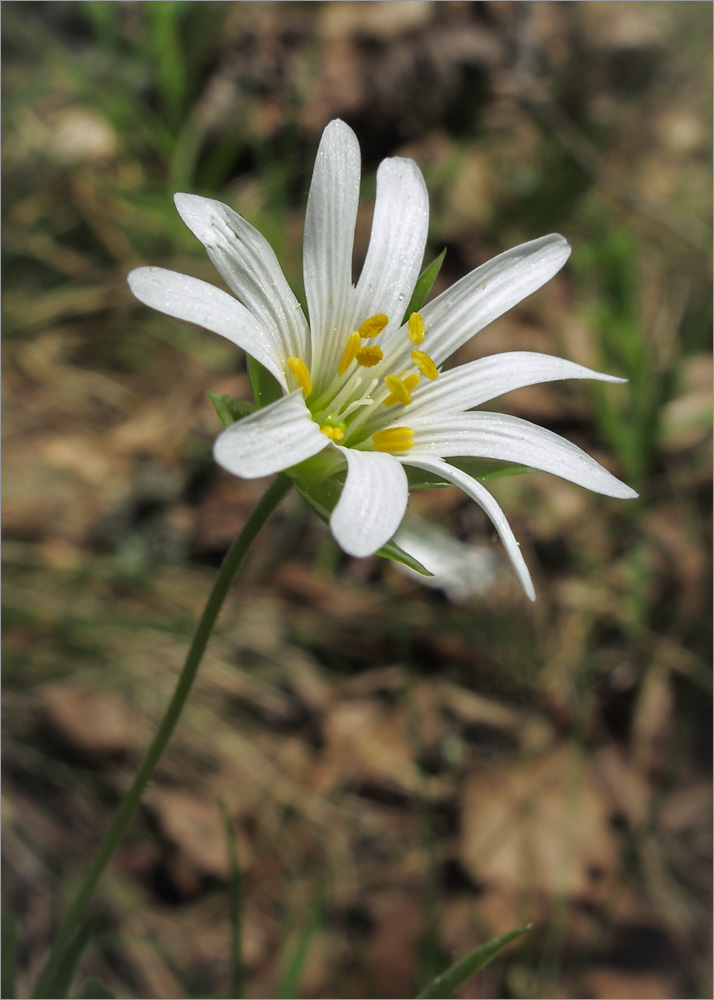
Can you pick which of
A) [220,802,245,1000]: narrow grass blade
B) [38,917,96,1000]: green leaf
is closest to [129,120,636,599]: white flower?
[220,802,245,1000]: narrow grass blade

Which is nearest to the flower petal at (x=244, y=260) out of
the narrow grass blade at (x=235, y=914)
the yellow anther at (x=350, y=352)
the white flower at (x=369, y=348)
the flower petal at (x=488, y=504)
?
the white flower at (x=369, y=348)

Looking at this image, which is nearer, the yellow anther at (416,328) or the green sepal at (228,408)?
the green sepal at (228,408)

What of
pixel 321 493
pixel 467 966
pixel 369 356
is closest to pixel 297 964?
pixel 467 966

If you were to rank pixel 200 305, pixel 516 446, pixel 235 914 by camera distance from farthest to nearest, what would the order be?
1. pixel 235 914
2. pixel 516 446
3. pixel 200 305

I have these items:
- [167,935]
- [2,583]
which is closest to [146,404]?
[2,583]

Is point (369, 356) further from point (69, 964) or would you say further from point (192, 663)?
point (69, 964)

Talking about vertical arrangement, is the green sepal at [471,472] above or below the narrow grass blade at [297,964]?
above

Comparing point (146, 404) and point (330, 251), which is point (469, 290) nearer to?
point (330, 251)

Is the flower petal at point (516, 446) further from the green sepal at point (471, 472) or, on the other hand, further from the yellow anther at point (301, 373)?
the yellow anther at point (301, 373)
